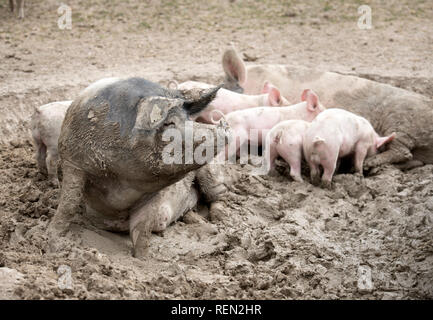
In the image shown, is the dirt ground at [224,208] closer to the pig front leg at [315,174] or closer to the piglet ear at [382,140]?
the pig front leg at [315,174]

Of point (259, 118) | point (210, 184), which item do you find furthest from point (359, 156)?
point (210, 184)

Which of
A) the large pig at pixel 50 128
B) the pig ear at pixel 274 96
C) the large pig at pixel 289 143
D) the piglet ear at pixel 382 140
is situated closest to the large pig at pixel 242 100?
the pig ear at pixel 274 96

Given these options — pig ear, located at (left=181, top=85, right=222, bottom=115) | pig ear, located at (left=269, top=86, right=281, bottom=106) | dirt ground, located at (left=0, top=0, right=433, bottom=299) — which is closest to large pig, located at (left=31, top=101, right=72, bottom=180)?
dirt ground, located at (left=0, top=0, right=433, bottom=299)

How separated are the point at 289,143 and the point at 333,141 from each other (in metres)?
0.31

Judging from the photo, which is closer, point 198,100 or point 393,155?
point 198,100

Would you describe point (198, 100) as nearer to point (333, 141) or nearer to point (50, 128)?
point (50, 128)

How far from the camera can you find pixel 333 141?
4.69 meters

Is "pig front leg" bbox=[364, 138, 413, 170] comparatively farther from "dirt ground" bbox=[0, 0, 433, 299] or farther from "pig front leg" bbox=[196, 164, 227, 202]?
"pig front leg" bbox=[196, 164, 227, 202]

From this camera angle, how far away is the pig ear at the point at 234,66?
18.9 feet

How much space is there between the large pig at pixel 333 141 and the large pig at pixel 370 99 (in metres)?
0.20
